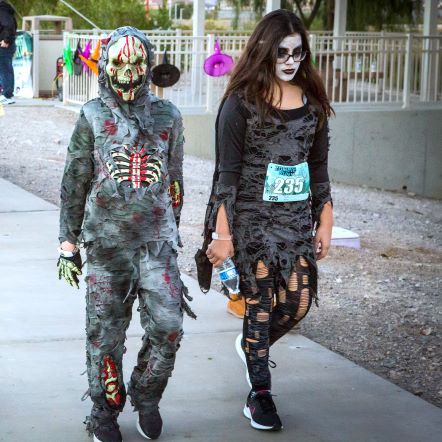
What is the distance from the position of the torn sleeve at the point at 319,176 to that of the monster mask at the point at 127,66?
3.07ft

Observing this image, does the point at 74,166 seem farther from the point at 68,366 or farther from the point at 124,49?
the point at 68,366

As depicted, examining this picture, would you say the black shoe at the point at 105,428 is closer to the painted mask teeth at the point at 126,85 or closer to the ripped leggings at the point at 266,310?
the ripped leggings at the point at 266,310

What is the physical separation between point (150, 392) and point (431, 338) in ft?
8.60

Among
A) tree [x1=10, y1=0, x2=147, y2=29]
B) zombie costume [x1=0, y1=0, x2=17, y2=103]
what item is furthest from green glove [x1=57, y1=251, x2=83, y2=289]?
tree [x1=10, y1=0, x2=147, y2=29]

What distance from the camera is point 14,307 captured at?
7141 mm

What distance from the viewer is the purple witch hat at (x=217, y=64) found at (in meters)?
17.6

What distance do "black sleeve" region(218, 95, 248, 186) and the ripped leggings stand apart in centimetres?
41

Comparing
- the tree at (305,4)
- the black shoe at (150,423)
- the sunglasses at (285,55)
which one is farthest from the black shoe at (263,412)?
the tree at (305,4)

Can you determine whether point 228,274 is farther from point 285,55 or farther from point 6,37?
point 6,37

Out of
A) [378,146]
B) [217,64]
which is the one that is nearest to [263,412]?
[217,64]

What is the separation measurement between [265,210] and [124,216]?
0.70 m

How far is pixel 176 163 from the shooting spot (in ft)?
15.5

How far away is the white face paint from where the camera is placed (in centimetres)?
485

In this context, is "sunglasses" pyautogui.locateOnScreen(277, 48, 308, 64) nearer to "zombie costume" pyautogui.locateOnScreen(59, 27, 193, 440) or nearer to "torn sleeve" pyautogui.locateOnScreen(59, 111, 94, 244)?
"zombie costume" pyautogui.locateOnScreen(59, 27, 193, 440)
